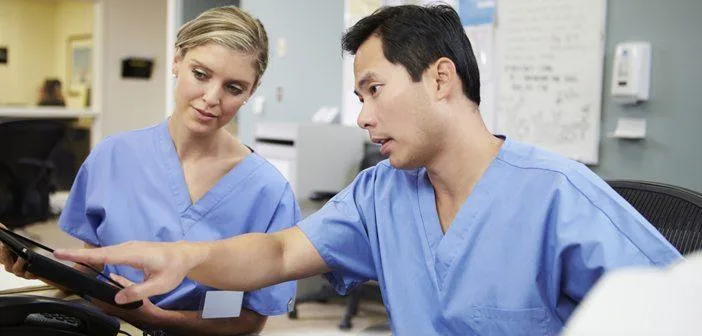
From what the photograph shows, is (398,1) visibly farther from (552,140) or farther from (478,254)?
(478,254)

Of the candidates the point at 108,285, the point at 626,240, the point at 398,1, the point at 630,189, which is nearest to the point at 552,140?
the point at 398,1

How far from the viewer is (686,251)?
46.6 inches

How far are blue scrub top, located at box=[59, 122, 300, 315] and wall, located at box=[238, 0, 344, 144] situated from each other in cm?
316

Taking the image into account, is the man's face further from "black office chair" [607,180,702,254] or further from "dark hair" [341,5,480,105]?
"black office chair" [607,180,702,254]

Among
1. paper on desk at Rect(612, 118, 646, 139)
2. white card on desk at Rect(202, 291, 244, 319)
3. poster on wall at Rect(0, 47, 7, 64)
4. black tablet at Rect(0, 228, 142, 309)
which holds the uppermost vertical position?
poster on wall at Rect(0, 47, 7, 64)

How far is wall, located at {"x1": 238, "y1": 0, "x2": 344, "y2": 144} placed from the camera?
4.79 metres

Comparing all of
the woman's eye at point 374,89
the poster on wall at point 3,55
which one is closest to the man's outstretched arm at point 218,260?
the woman's eye at point 374,89

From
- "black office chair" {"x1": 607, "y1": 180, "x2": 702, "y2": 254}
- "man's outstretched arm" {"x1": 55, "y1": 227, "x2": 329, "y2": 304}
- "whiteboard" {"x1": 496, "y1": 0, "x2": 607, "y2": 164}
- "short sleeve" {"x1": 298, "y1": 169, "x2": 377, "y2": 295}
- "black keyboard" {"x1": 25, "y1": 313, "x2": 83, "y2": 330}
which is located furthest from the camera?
"whiteboard" {"x1": 496, "y1": 0, "x2": 607, "y2": 164}

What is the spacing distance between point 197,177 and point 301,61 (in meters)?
3.44

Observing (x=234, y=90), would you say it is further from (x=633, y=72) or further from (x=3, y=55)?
(x=3, y=55)

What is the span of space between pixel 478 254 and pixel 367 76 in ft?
1.10

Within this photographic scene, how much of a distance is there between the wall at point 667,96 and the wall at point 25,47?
574cm

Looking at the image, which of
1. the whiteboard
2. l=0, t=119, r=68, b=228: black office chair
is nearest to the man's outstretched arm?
the whiteboard

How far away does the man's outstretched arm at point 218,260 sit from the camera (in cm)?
104
